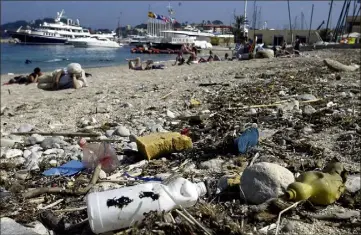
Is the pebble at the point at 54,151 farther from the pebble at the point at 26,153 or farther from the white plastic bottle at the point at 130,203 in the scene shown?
the white plastic bottle at the point at 130,203

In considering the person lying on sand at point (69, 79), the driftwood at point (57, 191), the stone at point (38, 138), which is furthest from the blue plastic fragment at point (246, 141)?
the person lying on sand at point (69, 79)

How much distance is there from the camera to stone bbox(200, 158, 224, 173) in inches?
145

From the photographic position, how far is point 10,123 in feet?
23.4

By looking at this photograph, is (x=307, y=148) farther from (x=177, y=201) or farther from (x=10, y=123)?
(x=10, y=123)

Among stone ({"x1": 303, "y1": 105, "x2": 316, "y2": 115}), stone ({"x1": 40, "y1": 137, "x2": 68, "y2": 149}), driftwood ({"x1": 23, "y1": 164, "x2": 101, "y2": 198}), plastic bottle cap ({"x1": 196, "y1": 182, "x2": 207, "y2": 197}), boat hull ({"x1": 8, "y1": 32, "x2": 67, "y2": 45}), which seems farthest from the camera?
boat hull ({"x1": 8, "y1": 32, "x2": 67, "y2": 45})

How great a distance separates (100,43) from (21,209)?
65.7 m

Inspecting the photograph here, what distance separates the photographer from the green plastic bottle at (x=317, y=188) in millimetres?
2721

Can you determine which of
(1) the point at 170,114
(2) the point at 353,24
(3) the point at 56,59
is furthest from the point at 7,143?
(2) the point at 353,24

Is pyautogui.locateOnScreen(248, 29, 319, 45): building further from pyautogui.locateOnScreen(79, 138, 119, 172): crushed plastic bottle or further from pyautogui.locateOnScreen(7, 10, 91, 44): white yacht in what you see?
pyautogui.locateOnScreen(79, 138, 119, 172): crushed plastic bottle

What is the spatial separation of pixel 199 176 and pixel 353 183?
4.03ft

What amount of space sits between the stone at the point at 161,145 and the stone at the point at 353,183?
1.64m

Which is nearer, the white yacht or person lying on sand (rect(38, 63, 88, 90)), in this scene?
person lying on sand (rect(38, 63, 88, 90))

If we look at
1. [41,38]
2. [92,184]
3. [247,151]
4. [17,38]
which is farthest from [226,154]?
[17,38]

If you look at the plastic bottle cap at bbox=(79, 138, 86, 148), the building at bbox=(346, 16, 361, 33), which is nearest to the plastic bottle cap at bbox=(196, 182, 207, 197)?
the plastic bottle cap at bbox=(79, 138, 86, 148)
